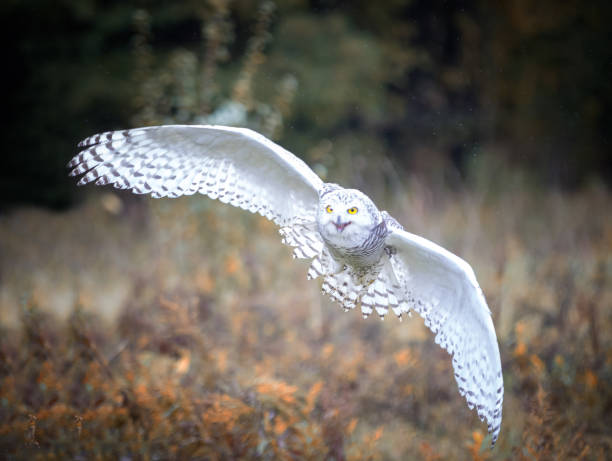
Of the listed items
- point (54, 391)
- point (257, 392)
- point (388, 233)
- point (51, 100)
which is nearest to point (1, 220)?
point (51, 100)

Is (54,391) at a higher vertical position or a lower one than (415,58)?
lower

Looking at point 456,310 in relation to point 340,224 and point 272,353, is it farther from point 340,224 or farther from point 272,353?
point 272,353

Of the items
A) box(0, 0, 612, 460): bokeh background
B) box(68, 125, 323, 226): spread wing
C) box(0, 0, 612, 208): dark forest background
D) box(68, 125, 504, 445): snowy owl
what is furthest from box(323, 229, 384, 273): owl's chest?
box(0, 0, 612, 208): dark forest background

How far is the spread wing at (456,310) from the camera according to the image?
269cm

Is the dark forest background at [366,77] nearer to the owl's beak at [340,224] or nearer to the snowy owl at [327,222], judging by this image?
the snowy owl at [327,222]

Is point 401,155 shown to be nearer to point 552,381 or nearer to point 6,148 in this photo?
point 6,148

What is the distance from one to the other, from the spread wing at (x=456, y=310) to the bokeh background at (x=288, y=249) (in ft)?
1.10

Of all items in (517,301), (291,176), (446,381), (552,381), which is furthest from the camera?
(517,301)

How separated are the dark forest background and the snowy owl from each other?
17.6ft

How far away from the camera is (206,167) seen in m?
3.29

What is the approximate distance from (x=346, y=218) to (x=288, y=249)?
4075 mm

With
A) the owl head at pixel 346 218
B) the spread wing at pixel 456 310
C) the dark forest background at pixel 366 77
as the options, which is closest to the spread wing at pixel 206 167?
the owl head at pixel 346 218

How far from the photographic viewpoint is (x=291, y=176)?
10.7ft

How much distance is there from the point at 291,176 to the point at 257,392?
4.08 ft
